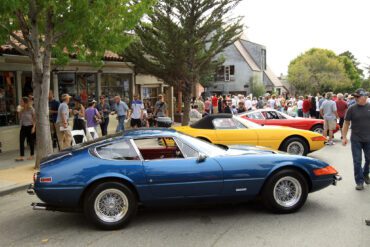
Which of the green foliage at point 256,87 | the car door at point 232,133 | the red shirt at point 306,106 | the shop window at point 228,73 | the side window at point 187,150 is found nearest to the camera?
the side window at point 187,150

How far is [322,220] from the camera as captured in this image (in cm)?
555

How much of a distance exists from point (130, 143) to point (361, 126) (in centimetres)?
413

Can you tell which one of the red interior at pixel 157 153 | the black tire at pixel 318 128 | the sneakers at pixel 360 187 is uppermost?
the red interior at pixel 157 153

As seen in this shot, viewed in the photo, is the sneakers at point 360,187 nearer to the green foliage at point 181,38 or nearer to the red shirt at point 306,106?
the green foliage at point 181,38

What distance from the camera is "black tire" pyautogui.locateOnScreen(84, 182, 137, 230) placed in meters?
5.33

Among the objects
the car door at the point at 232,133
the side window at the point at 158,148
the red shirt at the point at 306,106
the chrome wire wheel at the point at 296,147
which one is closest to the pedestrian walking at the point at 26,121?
the car door at the point at 232,133

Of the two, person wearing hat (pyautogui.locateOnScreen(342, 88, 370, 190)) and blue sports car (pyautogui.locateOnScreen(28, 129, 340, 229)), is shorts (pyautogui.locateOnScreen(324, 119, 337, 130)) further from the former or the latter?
blue sports car (pyautogui.locateOnScreen(28, 129, 340, 229))

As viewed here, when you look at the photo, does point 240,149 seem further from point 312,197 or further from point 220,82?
point 220,82

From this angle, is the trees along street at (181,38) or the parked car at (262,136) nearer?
the parked car at (262,136)

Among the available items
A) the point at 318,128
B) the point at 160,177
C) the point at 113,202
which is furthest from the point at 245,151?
the point at 318,128

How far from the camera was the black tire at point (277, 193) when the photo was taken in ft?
19.0

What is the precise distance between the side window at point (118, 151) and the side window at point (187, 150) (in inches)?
25.0

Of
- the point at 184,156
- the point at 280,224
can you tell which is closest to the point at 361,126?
the point at 280,224

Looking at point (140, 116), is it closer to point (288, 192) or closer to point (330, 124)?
point (330, 124)
